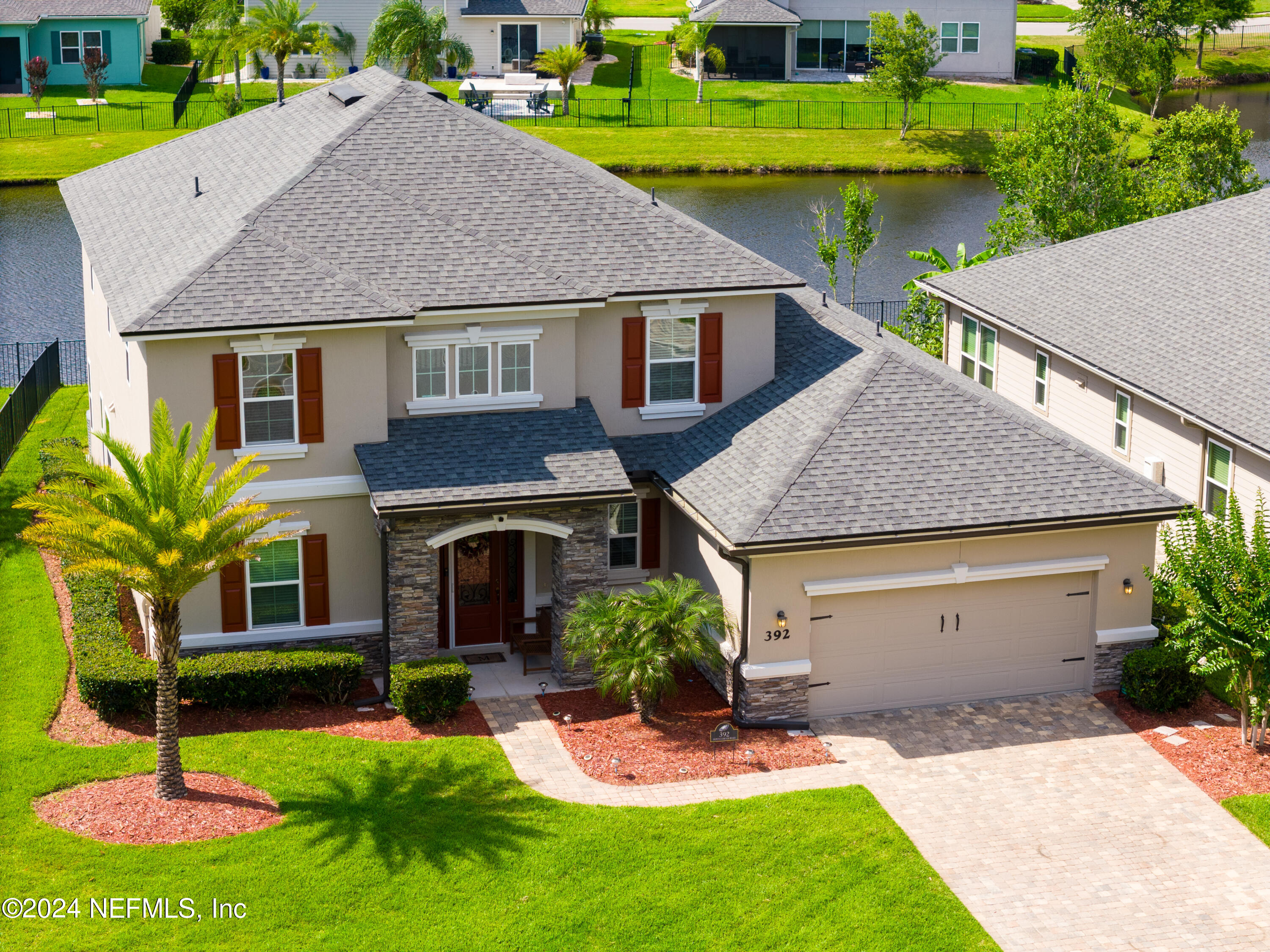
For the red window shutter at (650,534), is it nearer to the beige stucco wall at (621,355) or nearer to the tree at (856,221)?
the beige stucco wall at (621,355)

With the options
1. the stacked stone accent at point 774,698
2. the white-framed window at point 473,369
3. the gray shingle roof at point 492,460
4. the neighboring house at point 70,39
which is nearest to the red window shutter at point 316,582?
the gray shingle roof at point 492,460

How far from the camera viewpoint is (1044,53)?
90.4 meters

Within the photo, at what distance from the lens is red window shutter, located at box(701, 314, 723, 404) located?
27.5m

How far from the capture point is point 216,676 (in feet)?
79.0

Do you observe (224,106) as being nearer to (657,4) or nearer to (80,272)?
(80,272)

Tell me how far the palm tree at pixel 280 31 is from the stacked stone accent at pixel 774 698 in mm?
56179

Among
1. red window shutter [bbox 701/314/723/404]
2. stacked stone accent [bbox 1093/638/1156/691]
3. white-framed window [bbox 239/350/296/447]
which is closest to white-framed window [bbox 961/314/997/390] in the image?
red window shutter [bbox 701/314/723/404]

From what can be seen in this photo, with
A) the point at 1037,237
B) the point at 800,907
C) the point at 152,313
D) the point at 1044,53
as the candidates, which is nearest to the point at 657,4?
the point at 1044,53

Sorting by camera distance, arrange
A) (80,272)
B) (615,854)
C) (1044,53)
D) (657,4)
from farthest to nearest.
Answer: (657,4), (1044,53), (80,272), (615,854)

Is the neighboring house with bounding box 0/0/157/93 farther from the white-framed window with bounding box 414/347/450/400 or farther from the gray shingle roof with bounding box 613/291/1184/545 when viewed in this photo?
the gray shingle roof with bounding box 613/291/1184/545

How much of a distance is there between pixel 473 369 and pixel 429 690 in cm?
549

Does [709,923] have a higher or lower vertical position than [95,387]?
lower

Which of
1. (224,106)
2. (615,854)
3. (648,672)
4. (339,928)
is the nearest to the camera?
(339,928)

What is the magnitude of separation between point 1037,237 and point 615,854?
2620 cm
